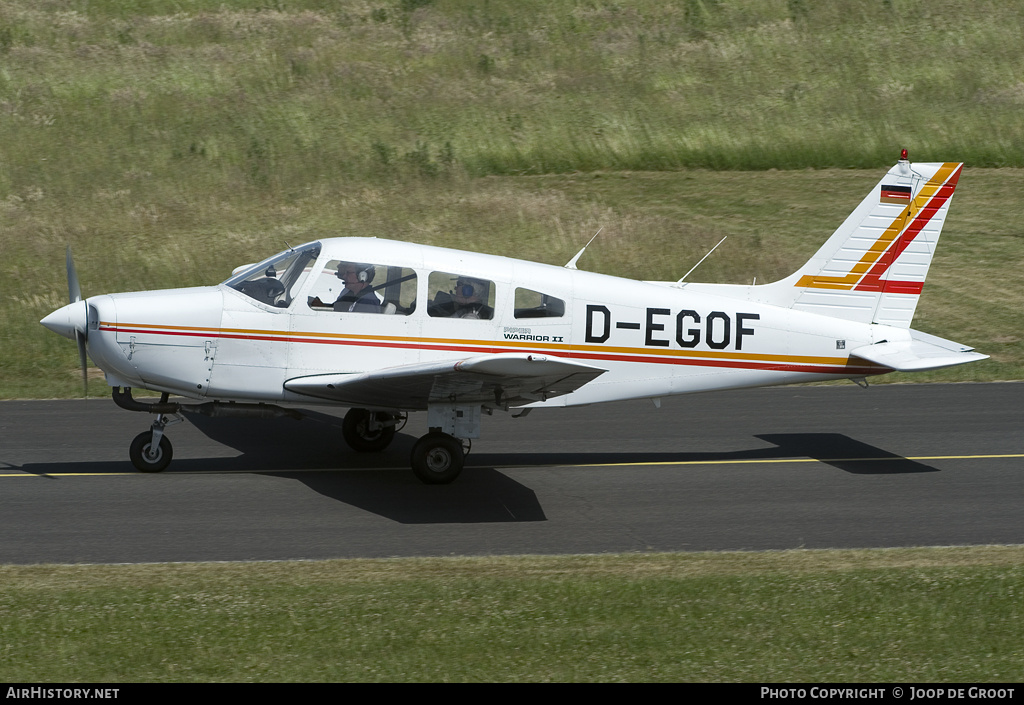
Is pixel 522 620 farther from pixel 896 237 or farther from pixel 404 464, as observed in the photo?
pixel 896 237

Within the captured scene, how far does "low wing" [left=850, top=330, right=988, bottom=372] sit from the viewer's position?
1139 cm

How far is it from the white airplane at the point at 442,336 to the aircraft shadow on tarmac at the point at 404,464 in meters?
0.47

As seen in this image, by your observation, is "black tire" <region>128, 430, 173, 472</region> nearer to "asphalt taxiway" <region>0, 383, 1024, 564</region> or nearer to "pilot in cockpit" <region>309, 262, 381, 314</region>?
"asphalt taxiway" <region>0, 383, 1024, 564</region>

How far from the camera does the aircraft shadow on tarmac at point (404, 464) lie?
10414 mm

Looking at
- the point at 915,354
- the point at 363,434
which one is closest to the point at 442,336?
the point at 363,434

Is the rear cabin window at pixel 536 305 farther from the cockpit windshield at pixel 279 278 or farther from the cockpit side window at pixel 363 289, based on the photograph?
the cockpit windshield at pixel 279 278

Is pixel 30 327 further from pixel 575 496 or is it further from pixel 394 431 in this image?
pixel 575 496

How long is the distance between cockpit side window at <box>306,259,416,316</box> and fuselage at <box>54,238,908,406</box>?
0.01 metres

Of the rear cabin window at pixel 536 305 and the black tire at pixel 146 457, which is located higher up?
the rear cabin window at pixel 536 305

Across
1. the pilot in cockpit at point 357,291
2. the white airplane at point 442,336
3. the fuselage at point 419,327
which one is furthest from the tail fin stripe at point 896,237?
the pilot in cockpit at point 357,291

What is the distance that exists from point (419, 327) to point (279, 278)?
1.50 metres

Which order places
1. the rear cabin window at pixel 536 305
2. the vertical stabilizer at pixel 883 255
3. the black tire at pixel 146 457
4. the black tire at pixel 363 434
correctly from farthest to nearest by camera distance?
the black tire at pixel 363 434 → the vertical stabilizer at pixel 883 255 → the black tire at pixel 146 457 → the rear cabin window at pixel 536 305

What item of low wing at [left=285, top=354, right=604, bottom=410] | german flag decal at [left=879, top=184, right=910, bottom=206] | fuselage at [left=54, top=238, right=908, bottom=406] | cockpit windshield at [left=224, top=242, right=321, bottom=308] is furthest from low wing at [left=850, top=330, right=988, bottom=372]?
cockpit windshield at [left=224, top=242, right=321, bottom=308]
